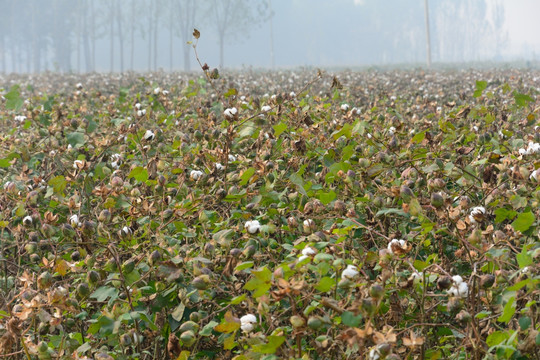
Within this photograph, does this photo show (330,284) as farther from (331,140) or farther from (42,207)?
(42,207)

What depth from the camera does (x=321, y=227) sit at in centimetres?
234

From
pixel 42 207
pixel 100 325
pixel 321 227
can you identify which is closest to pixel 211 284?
pixel 100 325

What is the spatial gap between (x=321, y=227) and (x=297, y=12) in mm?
114296

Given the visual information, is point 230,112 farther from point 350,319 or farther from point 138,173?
point 350,319

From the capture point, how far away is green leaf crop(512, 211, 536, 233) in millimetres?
1857

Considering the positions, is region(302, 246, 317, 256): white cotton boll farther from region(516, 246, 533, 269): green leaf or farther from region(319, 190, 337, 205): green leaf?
region(319, 190, 337, 205): green leaf

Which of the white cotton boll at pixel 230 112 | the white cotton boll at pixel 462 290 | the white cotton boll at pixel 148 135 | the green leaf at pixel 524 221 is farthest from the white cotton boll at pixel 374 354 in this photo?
the white cotton boll at pixel 148 135

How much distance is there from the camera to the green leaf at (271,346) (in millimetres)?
1429

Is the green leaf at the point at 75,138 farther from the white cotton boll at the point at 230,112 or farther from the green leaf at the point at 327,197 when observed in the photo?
the green leaf at the point at 327,197

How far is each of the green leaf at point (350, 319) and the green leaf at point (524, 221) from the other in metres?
0.81

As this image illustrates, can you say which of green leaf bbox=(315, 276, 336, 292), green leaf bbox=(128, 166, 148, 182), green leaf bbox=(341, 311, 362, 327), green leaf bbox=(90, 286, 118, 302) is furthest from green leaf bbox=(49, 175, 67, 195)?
green leaf bbox=(341, 311, 362, 327)

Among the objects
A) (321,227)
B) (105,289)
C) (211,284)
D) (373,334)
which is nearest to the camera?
(373,334)

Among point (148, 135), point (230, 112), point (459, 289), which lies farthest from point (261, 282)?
point (148, 135)

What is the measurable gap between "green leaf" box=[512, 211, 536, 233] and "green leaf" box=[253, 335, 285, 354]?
3.00 feet
